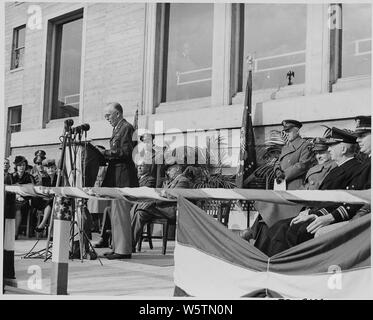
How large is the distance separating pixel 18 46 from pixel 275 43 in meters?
1.72

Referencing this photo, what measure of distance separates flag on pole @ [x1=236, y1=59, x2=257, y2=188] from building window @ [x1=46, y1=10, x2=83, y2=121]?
122 centimetres

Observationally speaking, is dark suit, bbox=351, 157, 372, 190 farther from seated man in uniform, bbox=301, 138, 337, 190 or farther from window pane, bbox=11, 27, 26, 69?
window pane, bbox=11, 27, 26, 69

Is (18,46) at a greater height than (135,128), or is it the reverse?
(18,46)

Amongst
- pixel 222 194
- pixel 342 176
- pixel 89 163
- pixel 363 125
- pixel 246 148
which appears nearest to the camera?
pixel 222 194

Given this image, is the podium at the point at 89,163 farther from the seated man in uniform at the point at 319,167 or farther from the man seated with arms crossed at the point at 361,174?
the man seated with arms crossed at the point at 361,174

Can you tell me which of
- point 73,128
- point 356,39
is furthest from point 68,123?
point 356,39

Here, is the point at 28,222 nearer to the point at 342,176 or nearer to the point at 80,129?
the point at 80,129

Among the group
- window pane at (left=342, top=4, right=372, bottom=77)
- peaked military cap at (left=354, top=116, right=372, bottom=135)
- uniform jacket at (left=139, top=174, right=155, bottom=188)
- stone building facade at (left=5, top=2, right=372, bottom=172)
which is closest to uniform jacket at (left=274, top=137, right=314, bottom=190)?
stone building facade at (left=5, top=2, right=372, bottom=172)

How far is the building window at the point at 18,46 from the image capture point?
11.1 feet

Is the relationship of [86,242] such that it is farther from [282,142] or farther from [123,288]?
[282,142]

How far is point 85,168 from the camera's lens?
13.1 ft

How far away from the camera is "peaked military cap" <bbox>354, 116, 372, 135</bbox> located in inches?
117

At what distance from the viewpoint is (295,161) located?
3.35m

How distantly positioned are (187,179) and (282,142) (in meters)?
0.66
